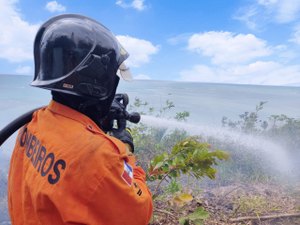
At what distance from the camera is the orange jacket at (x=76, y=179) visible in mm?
1237

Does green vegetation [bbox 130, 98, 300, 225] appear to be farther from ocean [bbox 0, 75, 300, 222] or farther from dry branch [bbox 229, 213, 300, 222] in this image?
ocean [bbox 0, 75, 300, 222]

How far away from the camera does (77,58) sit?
4.98ft

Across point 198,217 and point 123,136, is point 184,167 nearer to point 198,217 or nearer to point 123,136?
point 198,217

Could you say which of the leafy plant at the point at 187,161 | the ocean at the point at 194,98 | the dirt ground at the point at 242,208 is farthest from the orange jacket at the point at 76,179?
the ocean at the point at 194,98

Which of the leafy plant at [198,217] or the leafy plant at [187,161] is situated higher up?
the leafy plant at [187,161]

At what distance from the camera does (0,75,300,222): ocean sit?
5.59m

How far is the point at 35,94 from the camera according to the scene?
517cm

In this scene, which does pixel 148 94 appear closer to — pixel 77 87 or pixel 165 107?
pixel 165 107

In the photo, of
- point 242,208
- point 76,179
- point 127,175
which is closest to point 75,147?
A: point 76,179

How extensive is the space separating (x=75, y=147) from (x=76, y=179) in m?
0.13

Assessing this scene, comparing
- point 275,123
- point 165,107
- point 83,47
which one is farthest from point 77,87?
point 275,123

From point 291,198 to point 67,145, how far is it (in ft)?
13.8

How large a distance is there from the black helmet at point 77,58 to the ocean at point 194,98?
136 inches

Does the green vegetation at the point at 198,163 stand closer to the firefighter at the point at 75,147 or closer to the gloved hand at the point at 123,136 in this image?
the gloved hand at the point at 123,136
